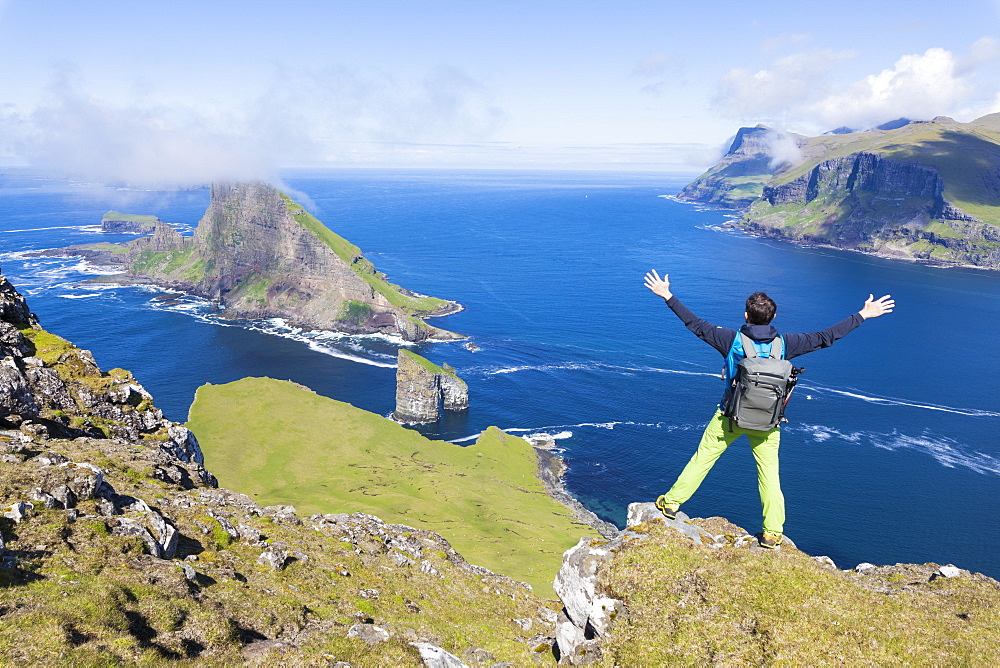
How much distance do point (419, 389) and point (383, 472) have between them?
121ft

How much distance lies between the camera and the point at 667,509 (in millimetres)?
15414

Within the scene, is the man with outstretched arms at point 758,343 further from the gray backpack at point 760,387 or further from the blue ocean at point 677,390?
the blue ocean at point 677,390

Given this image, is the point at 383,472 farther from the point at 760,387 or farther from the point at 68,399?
the point at 760,387

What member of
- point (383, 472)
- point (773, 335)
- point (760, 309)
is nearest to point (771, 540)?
point (773, 335)

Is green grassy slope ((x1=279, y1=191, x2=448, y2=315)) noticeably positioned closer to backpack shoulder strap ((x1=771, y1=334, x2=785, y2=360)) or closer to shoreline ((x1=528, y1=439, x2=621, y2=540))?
shoreline ((x1=528, y1=439, x2=621, y2=540))

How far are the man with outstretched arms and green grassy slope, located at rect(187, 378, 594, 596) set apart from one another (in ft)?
124

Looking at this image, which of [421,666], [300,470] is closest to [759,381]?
[421,666]

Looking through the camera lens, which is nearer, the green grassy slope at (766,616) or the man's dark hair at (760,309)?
the green grassy slope at (766,616)

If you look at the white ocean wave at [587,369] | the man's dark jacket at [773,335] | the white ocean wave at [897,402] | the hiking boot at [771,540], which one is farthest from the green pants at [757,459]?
the white ocean wave at [897,402]

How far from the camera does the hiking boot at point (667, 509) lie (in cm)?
1530

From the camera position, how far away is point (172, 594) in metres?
17.4

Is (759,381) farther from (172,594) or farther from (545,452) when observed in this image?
(545,452)

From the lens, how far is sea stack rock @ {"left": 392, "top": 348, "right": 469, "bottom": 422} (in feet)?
385

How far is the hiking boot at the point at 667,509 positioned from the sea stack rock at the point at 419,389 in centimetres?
10271
